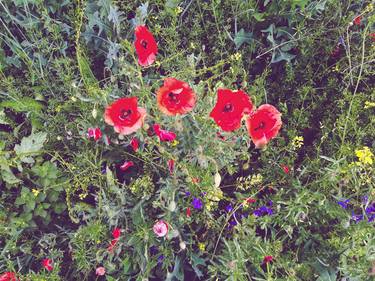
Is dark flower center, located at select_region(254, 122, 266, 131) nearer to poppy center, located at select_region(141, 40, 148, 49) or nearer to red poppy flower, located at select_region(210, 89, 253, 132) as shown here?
red poppy flower, located at select_region(210, 89, 253, 132)

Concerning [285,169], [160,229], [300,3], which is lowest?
[285,169]

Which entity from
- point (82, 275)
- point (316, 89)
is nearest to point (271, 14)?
point (316, 89)

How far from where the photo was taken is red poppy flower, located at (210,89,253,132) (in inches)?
51.2

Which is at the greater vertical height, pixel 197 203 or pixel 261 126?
pixel 261 126

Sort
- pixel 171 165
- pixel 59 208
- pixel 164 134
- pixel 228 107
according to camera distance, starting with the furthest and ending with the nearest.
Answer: pixel 59 208, pixel 171 165, pixel 164 134, pixel 228 107

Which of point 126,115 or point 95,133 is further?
point 95,133

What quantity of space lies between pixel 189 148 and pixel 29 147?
0.61m

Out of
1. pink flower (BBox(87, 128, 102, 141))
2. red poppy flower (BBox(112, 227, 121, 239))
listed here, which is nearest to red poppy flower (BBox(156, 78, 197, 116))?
pink flower (BBox(87, 128, 102, 141))

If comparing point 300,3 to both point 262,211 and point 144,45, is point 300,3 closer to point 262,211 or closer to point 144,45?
point 144,45

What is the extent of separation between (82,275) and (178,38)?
101cm

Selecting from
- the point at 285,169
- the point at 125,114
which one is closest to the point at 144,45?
the point at 125,114

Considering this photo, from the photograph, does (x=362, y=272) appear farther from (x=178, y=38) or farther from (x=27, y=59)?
(x=27, y=59)

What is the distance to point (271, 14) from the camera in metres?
1.96

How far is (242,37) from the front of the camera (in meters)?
1.94
